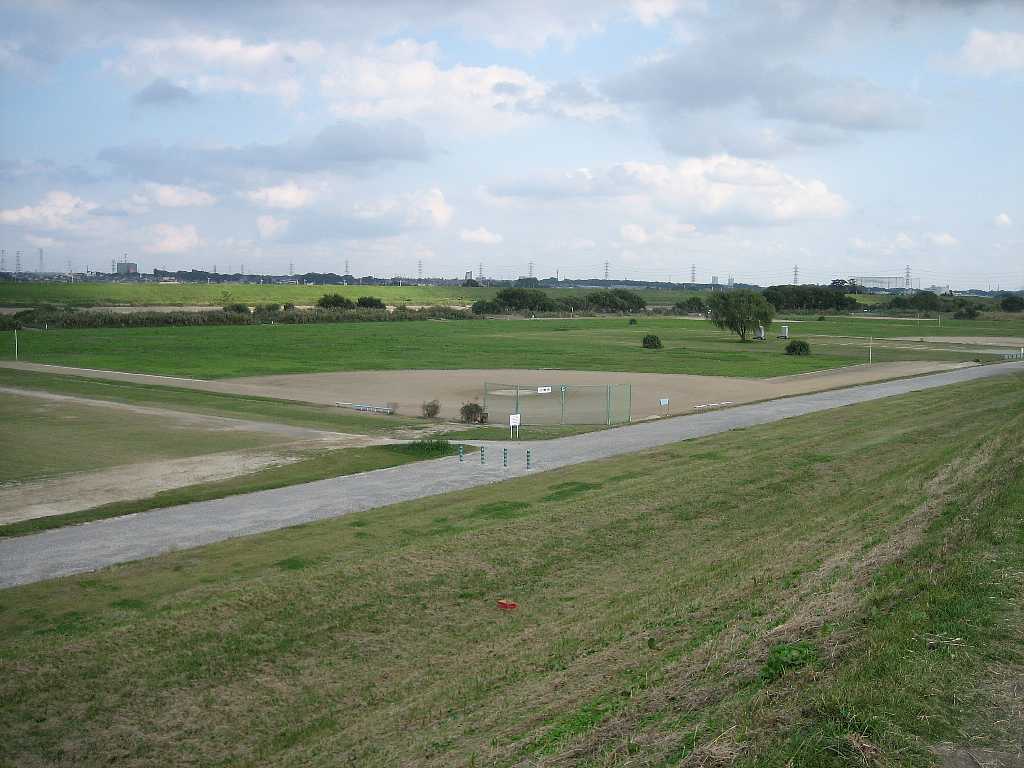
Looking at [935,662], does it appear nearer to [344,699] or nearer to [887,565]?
[887,565]

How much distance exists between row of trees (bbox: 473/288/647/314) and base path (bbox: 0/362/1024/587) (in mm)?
131663

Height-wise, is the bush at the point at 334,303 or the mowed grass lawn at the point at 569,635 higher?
the bush at the point at 334,303

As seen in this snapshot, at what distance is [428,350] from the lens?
84188mm

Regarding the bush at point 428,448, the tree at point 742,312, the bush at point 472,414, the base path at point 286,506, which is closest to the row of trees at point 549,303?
the tree at point 742,312

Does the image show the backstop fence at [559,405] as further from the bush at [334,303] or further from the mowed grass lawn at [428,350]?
the bush at [334,303]

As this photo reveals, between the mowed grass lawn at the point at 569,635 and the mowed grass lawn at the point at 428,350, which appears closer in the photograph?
the mowed grass lawn at the point at 569,635

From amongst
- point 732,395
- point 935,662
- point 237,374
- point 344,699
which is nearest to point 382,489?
point 344,699

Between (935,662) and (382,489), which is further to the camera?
(382,489)

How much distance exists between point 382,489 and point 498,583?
1099 cm

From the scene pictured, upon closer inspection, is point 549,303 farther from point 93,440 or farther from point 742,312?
point 93,440

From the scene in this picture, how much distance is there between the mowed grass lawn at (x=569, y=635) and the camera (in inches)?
279

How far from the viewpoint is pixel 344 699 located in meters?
10.9

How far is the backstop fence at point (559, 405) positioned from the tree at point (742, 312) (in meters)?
48.8

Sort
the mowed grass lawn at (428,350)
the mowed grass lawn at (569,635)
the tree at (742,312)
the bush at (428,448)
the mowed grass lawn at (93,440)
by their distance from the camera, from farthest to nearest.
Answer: the tree at (742,312) → the mowed grass lawn at (428,350) → the bush at (428,448) → the mowed grass lawn at (93,440) → the mowed grass lawn at (569,635)
